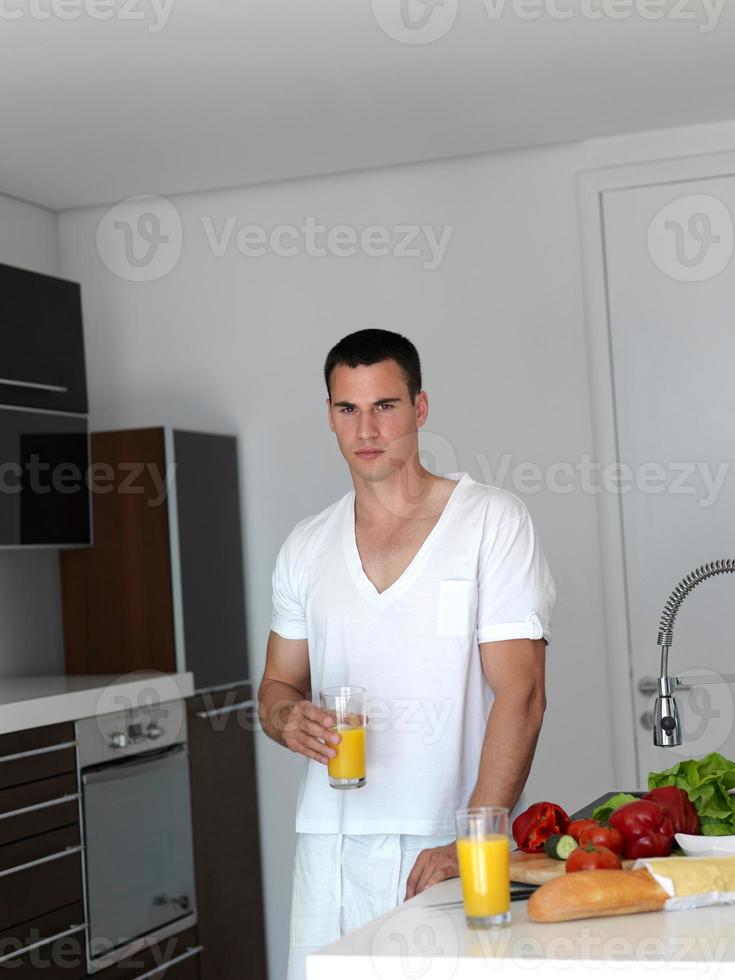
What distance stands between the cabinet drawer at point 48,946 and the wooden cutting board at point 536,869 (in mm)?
1791

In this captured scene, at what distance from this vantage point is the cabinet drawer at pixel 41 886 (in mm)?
3086

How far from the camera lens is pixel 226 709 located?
13.2 ft

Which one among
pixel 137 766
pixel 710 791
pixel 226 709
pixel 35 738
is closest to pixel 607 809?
pixel 710 791

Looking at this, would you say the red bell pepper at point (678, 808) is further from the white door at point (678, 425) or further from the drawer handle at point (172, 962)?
the drawer handle at point (172, 962)

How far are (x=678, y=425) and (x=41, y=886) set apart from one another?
84.1 inches

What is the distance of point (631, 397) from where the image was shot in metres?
3.85

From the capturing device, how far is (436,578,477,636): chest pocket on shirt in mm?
2215

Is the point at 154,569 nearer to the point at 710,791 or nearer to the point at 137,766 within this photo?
the point at 137,766

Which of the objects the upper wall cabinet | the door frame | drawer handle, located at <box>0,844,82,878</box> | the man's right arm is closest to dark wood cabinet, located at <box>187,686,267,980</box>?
drawer handle, located at <box>0,844,82,878</box>

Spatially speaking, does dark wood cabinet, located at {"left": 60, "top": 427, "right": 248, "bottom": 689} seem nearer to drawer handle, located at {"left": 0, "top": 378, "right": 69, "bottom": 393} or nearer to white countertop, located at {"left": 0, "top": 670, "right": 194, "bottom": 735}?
white countertop, located at {"left": 0, "top": 670, "right": 194, "bottom": 735}

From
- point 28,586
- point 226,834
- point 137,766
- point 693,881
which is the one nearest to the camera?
point 693,881

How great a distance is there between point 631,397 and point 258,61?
1.48 meters

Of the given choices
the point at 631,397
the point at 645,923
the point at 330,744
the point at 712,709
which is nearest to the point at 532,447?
the point at 631,397

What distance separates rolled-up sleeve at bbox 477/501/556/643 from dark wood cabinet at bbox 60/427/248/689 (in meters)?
1.77
